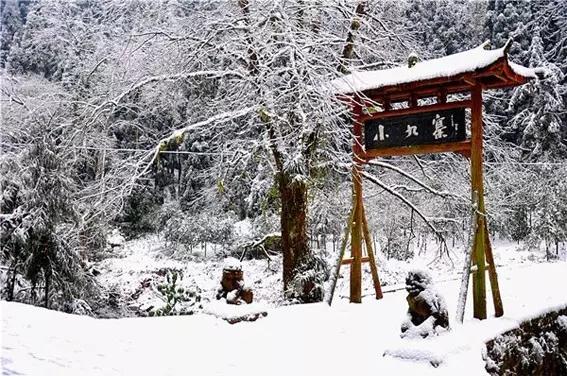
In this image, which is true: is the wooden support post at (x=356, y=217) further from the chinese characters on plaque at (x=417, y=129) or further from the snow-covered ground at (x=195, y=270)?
the snow-covered ground at (x=195, y=270)

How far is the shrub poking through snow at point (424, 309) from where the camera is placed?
5.29 metres

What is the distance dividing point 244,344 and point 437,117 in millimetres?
3603

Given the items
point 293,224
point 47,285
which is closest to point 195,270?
point 47,285

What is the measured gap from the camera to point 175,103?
9.88 m

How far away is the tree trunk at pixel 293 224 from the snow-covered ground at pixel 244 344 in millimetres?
1727

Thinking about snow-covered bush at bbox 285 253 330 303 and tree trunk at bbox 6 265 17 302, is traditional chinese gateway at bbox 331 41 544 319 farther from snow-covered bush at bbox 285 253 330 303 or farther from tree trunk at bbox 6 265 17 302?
tree trunk at bbox 6 265 17 302

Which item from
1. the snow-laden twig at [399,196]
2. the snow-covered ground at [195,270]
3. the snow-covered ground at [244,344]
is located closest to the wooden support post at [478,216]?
the snow-covered ground at [244,344]

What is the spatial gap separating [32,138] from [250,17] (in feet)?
15.5

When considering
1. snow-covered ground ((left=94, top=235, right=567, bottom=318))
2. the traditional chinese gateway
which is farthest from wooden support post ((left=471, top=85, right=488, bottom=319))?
snow-covered ground ((left=94, top=235, right=567, bottom=318))

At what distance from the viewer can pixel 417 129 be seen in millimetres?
6715

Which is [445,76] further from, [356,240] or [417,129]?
[356,240]

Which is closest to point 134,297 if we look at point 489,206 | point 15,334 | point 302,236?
point 302,236

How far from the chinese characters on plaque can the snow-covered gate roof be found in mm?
377

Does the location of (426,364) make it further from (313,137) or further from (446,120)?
(313,137)
